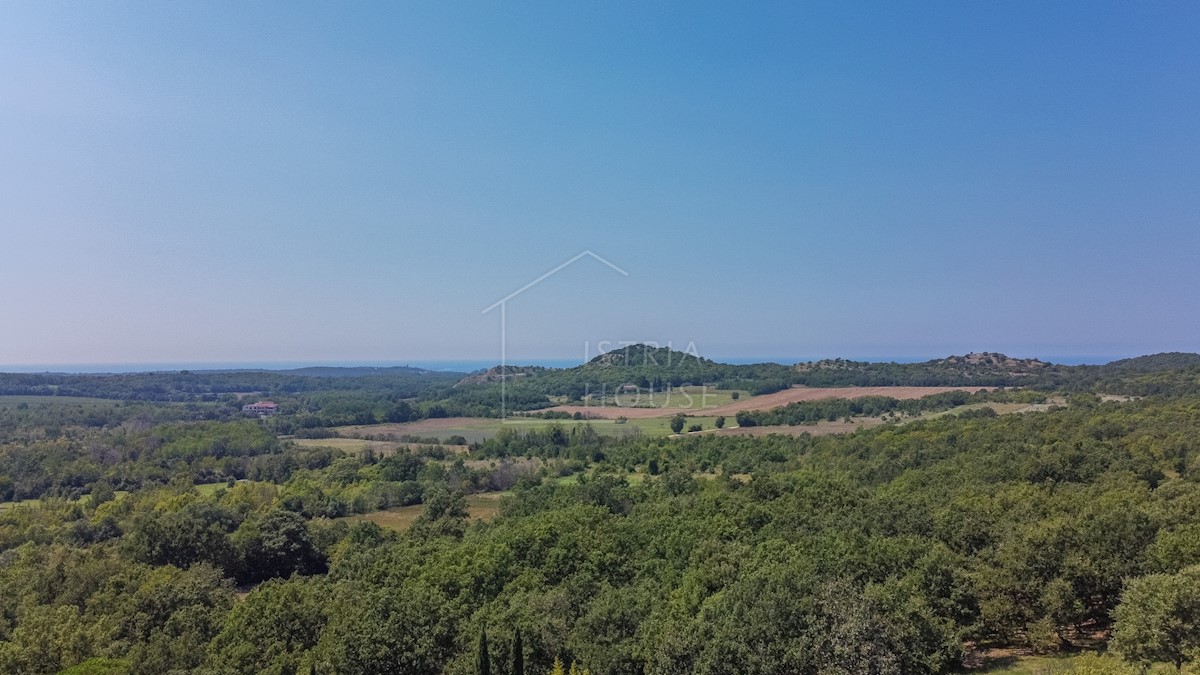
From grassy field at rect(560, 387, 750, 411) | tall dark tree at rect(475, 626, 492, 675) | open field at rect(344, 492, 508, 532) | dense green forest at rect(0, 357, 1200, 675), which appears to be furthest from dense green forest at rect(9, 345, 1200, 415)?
tall dark tree at rect(475, 626, 492, 675)

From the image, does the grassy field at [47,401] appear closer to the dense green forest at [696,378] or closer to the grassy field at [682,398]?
the dense green forest at [696,378]

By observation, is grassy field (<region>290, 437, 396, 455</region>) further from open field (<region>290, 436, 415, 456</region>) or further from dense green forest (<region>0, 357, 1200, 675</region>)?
dense green forest (<region>0, 357, 1200, 675</region>)

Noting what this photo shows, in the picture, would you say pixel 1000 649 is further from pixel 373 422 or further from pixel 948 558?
pixel 373 422

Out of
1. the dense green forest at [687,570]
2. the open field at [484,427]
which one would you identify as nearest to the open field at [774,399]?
the open field at [484,427]

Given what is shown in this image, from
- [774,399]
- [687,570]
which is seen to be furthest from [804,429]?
[687,570]

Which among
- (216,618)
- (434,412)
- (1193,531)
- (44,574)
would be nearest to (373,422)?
(434,412)

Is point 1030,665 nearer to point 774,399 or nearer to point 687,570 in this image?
point 687,570
